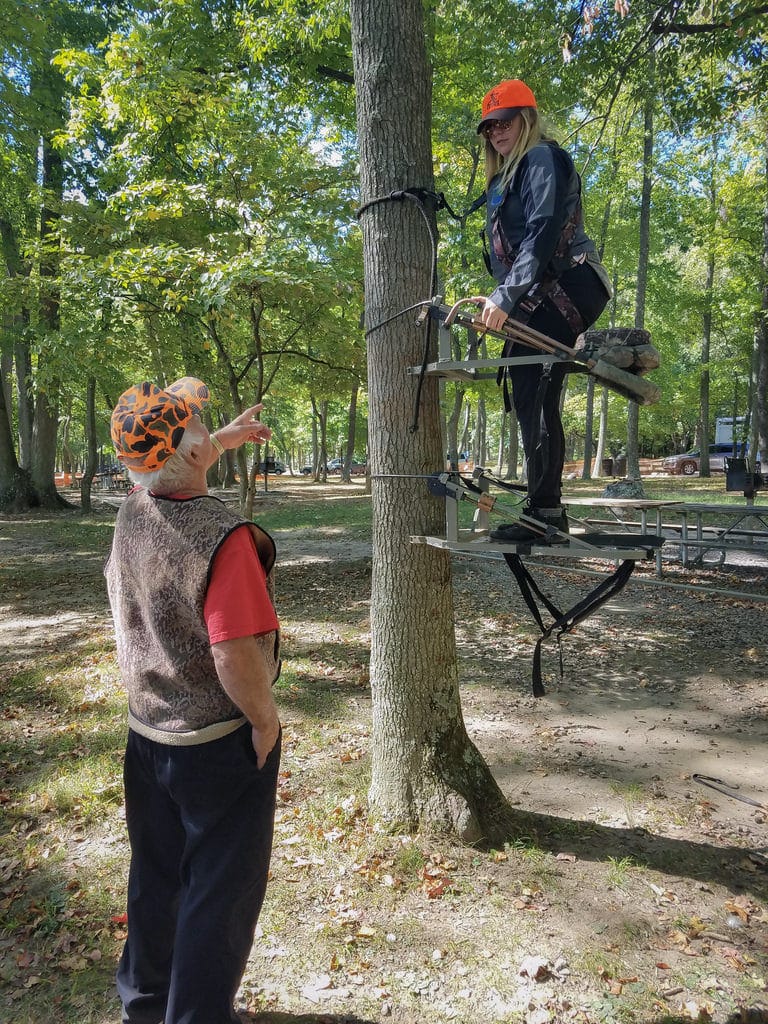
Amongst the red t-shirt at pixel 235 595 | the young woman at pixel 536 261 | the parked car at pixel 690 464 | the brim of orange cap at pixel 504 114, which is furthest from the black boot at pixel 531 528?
the parked car at pixel 690 464

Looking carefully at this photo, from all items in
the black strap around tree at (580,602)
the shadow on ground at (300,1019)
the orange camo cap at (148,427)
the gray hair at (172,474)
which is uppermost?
the orange camo cap at (148,427)

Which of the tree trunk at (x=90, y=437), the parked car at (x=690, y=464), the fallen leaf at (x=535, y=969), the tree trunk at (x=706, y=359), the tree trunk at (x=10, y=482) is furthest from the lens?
the parked car at (x=690, y=464)

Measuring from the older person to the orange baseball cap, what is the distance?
1.78 metres

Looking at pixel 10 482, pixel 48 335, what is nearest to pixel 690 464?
pixel 10 482

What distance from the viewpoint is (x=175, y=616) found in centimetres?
182

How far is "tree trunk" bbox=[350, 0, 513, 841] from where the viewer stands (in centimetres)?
315

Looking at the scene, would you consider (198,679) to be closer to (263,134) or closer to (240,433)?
(240,433)

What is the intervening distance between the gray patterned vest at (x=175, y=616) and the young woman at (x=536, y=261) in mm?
1360

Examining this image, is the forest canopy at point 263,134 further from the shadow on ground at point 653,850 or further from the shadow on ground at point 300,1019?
the shadow on ground at point 300,1019

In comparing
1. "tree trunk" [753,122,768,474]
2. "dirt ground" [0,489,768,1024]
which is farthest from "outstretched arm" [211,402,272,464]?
"tree trunk" [753,122,768,474]

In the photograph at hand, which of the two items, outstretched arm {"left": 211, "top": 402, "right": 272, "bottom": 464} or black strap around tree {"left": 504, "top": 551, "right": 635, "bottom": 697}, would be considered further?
black strap around tree {"left": 504, "top": 551, "right": 635, "bottom": 697}

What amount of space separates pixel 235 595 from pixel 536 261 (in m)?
1.67

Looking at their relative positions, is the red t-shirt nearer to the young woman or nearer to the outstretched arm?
the outstretched arm

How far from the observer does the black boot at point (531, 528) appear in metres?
2.77
